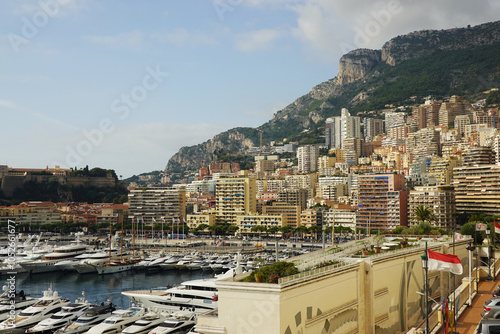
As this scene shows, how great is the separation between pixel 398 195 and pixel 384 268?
192 ft

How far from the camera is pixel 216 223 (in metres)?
99.1

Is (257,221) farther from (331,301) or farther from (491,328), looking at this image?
(491,328)

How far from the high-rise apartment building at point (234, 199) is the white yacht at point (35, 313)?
6507 cm

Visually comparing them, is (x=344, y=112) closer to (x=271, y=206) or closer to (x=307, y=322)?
(x=271, y=206)

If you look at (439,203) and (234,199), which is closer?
(439,203)

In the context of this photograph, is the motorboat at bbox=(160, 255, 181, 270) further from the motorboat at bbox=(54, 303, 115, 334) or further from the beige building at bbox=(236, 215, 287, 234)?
the beige building at bbox=(236, 215, 287, 234)

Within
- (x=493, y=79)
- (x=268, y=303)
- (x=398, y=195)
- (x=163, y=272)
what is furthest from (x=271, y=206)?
(x=493, y=79)

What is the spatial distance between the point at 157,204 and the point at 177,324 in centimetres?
8348

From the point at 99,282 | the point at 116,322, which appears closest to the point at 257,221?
the point at 99,282

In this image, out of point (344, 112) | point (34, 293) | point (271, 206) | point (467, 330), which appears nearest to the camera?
point (467, 330)

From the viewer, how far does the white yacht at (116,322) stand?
2812 centimetres

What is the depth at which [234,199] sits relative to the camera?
326ft

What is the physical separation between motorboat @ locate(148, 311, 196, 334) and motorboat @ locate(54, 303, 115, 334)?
3.93m

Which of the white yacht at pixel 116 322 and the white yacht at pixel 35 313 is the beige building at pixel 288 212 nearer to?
the white yacht at pixel 35 313
